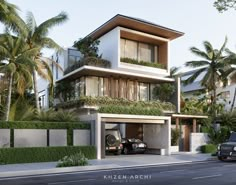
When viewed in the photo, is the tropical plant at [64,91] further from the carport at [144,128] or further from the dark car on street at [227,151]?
the dark car on street at [227,151]

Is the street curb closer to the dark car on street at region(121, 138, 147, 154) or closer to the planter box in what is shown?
the dark car on street at region(121, 138, 147, 154)

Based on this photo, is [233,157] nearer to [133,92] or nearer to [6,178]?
[133,92]

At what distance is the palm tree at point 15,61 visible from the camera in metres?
25.5

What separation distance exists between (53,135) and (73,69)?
349 inches

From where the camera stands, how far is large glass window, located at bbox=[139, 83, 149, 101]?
3322 centimetres

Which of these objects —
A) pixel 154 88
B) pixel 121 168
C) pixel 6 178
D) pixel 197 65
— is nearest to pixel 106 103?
pixel 154 88

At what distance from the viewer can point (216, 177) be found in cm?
1512

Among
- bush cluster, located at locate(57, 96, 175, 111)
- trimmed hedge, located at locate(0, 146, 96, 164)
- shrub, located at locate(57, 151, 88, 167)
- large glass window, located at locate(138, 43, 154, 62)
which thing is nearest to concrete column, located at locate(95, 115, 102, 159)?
trimmed hedge, located at locate(0, 146, 96, 164)

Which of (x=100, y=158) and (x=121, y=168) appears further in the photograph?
(x=100, y=158)

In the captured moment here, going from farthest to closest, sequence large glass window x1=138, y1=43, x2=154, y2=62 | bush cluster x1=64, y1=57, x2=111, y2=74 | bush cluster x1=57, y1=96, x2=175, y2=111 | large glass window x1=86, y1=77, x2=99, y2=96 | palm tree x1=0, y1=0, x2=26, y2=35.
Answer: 1. large glass window x1=138, y1=43, x2=154, y2=62
2. large glass window x1=86, y1=77, x2=99, y2=96
3. bush cluster x1=64, y1=57, x2=111, y2=74
4. bush cluster x1=57, y1=96, x2=175, y2=111
5. palm tree x1=0, y1=0, x2=26, y2=35

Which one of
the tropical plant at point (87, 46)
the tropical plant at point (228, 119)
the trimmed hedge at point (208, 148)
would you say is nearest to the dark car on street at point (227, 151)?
the trimmed hedge at point (208, 148)

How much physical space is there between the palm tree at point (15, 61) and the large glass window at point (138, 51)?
29.2 feet

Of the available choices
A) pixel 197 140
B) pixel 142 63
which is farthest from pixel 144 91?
pixel 197 140

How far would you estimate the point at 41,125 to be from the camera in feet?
77.6
